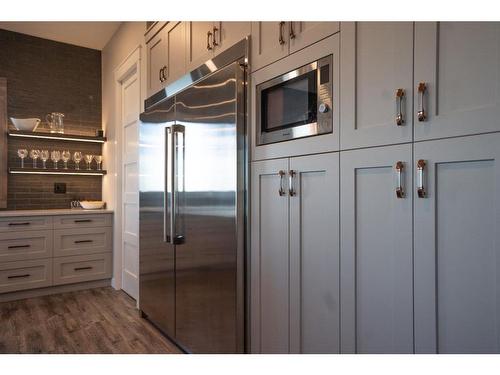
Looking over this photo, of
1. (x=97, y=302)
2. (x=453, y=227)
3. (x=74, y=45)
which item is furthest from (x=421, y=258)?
(x=74, y=45)

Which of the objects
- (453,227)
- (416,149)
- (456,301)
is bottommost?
(456,301)

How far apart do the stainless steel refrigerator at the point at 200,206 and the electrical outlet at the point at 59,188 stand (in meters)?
1.99

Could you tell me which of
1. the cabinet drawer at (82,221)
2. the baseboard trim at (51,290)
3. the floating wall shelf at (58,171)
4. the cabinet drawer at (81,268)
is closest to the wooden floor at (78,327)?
the baseboard trim at (51,290)

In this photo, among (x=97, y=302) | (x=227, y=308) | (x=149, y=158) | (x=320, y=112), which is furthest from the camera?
(x=97, y=302)

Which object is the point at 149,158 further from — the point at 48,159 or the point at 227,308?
the point at 48,159

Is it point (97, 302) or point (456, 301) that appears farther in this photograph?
point (97, 302)

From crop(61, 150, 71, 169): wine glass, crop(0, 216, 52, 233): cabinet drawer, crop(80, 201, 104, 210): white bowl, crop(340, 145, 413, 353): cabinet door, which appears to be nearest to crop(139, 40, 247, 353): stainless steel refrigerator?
crop(340, 145, 413, 353): cabinet door

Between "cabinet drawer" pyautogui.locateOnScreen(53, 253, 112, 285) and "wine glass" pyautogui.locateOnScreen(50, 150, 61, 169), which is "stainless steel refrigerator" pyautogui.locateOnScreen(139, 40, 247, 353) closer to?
"cabinet drawer" pyautogui.locateOnScreen(53, 253, 112, 285)

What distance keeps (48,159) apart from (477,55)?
421cm

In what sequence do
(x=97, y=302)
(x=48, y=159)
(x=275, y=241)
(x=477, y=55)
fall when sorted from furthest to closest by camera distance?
(x=48, y=159) → (x=97, y=302) → (x=275, y=241) → (x=477, y=55)

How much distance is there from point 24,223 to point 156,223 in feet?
5.69

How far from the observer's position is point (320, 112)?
141 centimetres

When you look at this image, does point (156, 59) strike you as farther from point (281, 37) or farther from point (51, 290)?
point (51, 290)

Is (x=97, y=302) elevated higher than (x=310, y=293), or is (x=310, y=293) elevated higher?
(x=310, y=293)
